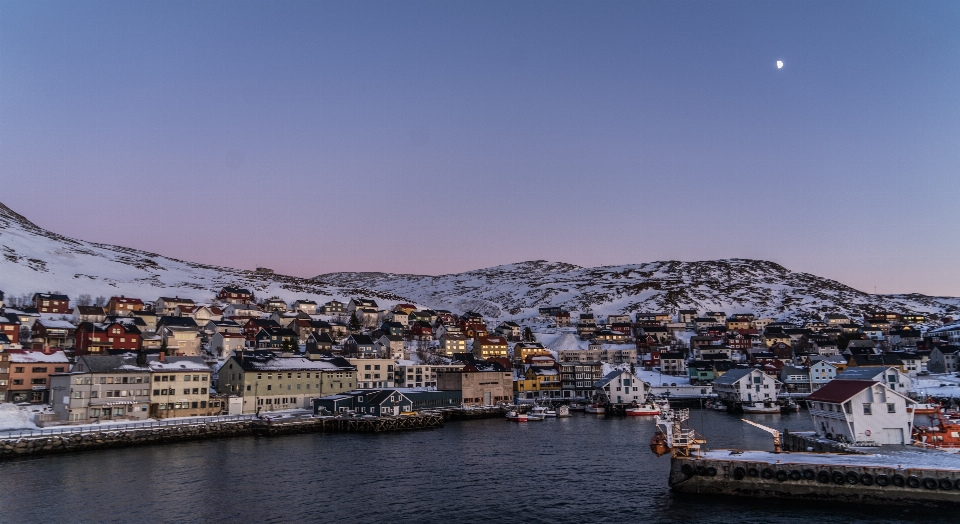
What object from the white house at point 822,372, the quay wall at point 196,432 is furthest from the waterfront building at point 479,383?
the white house at point 822,372

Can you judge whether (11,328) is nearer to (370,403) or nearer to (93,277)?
(370,403)

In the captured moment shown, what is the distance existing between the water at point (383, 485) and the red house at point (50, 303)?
81472 mm

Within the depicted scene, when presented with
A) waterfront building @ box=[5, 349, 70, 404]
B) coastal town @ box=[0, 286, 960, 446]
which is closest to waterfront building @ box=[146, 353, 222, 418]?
coastal town @ box=[0, 286, 960, 446]

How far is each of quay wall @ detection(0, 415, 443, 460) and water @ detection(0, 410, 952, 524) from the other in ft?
8.11

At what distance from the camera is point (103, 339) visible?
279 ft

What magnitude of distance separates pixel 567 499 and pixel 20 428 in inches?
1801

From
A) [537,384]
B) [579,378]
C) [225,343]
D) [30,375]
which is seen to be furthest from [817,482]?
[225,343]

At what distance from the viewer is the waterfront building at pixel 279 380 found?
67875 millimetres

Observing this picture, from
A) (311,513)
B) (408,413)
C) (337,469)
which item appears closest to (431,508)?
(311,513)

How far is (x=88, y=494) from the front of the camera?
33062 millimetres

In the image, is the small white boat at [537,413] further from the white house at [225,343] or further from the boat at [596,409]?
the white house at [225,343]

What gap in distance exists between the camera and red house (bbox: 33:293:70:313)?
112500 mm

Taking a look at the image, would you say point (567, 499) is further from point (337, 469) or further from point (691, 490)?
point (337, 469)

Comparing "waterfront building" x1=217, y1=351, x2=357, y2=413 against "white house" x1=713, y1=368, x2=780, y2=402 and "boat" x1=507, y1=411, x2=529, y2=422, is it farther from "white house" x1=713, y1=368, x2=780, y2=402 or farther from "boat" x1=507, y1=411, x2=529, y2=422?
"white house" x1=713, y1=368, x2=780, y2=402
